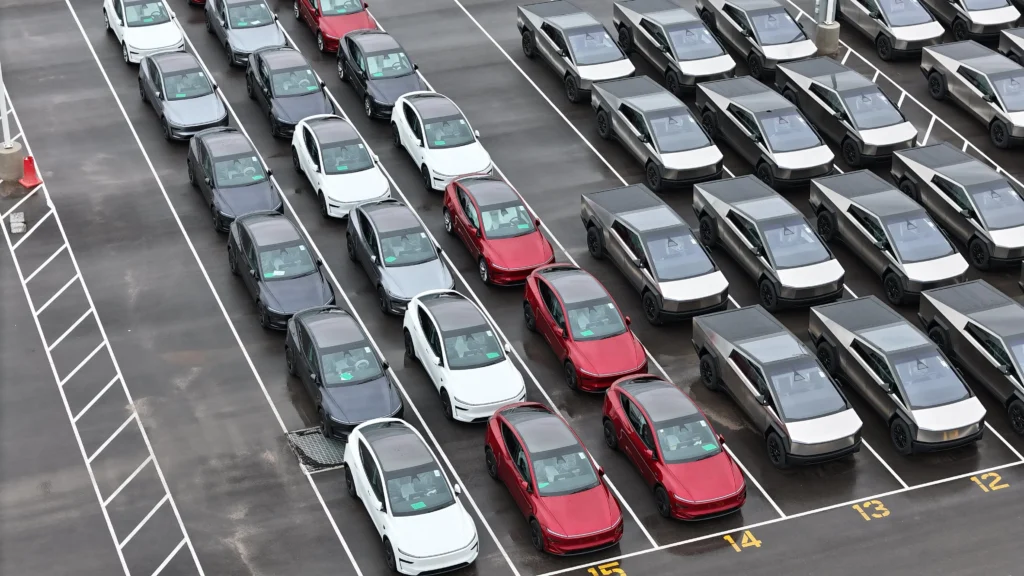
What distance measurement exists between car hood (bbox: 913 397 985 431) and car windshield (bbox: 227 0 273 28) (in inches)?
810

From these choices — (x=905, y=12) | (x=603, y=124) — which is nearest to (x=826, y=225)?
(x=603, y=124)

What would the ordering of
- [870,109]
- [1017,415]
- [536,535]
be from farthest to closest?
1. [870,109]
2. [1017,415]
3. [536,535]

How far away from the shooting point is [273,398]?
95.9 ft

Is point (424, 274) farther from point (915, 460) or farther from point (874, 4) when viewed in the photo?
point (874, 4)

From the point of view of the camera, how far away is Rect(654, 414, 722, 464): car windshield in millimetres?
26547

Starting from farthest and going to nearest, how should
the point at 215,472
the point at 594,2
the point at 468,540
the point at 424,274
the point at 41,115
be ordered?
the point at 594,2 < the point at 41,115 < the point at 424,274 < the point at 215,472 < the point at 468,540

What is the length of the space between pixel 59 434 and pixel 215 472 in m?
3.10

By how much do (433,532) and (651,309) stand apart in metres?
8.34

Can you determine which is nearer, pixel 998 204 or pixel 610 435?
pixel 610 435

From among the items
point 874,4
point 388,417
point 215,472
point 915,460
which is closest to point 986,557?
point 915,460

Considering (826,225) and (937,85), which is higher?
(937,85)

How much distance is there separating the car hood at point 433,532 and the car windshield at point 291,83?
49.5 ft

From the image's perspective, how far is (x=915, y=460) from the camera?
92.6ft

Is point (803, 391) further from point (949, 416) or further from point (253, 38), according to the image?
point (253, 38)
